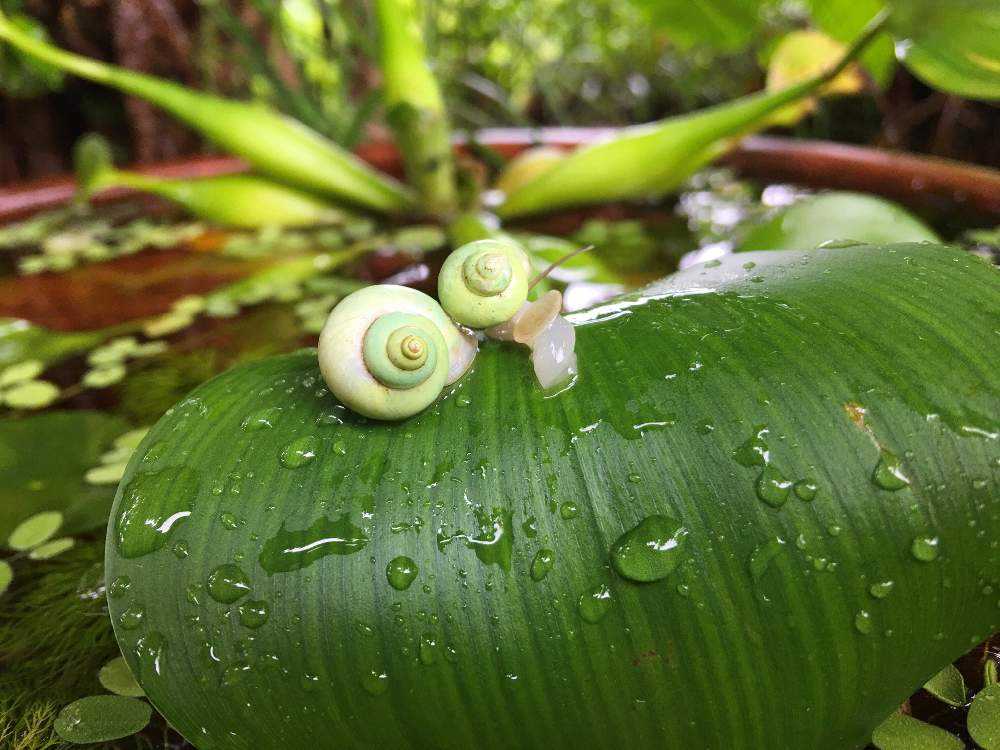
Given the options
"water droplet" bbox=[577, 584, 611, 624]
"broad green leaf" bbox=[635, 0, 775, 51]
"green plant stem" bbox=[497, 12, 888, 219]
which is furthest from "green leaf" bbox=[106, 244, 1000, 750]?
"broad green leaf" bbox=[635, 0, 775, 51]

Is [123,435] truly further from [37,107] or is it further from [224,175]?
[37,107]

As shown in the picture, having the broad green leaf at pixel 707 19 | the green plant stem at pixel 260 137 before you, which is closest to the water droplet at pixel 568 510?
the green plant stem at pixel 260 137

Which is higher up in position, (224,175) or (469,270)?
(469,270)

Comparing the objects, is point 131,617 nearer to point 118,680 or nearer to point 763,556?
point 118,680

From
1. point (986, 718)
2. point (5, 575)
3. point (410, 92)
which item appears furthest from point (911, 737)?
point (410, 92)

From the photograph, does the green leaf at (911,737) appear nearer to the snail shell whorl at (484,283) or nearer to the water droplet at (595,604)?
the water droplet at (595,604)

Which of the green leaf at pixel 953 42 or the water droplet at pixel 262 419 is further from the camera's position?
the green leaf at pixel 953 42

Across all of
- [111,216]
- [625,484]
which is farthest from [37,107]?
[625,484]
